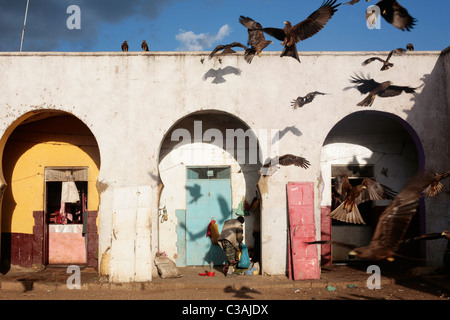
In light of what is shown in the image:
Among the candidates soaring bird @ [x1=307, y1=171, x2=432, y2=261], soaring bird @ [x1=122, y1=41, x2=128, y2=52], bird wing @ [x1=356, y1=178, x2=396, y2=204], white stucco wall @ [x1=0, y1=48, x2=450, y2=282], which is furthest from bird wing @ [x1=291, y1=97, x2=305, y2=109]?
soaring bird @ [x1=307, y1=171, x2=432, y2=261]

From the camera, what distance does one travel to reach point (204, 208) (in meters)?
11.5

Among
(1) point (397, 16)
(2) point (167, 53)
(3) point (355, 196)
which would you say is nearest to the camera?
(1) point (397, 16)

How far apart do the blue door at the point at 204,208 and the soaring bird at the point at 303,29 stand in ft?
14.9

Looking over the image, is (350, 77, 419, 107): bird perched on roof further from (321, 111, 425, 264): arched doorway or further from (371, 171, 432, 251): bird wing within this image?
(371, 171, 432, 251): bird wing

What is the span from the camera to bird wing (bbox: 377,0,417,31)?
24.1 feet

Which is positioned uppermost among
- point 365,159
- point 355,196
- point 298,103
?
point 298,103


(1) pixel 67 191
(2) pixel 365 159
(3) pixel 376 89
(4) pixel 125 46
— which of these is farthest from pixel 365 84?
(1) pixel 67 191

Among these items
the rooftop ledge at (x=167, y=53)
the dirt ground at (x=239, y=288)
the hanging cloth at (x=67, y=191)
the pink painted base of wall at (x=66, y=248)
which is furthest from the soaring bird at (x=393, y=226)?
the hanging cloth at (x=67, y=191)

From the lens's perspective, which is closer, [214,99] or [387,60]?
[387,60]

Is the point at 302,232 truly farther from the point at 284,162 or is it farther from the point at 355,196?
the point at 355,196

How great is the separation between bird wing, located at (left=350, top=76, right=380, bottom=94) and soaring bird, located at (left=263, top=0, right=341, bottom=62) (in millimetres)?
2647

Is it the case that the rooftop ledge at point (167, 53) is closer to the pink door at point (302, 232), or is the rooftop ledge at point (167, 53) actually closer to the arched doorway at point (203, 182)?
the arched doorway at point (203, 182)

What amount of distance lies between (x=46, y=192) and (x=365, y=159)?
849cm

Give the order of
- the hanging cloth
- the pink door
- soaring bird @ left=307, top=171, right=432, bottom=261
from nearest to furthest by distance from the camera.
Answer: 1. soaring bird @ left=307, top=171, right=432, bottom=261
2. the pink door
3. the hanging cloth
